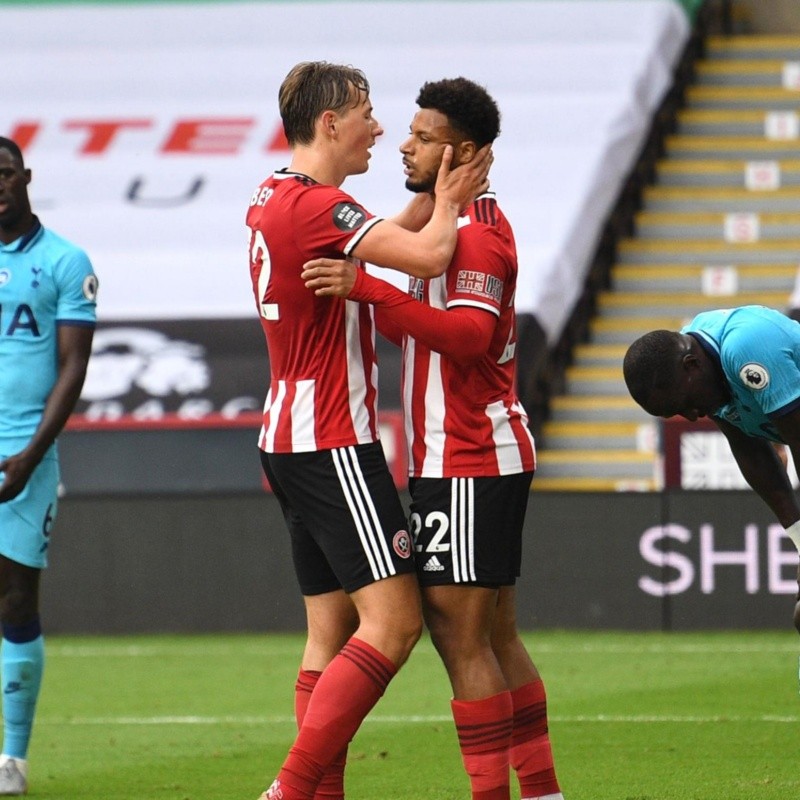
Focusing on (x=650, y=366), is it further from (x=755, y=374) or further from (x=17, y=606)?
(x=17, y=606)

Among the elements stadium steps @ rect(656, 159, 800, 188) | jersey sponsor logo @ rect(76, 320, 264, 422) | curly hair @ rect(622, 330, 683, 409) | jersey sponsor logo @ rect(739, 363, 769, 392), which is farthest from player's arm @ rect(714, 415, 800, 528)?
stadium steps @ rect(656, 159, 800, 188)

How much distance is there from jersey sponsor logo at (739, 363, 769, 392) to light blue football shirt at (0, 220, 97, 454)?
2.28 m

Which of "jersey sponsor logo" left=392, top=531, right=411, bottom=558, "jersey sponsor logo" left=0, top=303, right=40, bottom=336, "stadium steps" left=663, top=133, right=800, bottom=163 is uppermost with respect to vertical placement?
"jersey sponsor logo" left=0, top=303, right=40, bottom=336

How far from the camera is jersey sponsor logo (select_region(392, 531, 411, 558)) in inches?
170

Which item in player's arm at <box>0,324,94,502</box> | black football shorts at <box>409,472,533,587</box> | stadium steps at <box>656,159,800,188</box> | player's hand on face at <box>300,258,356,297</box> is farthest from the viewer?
stadium steps at <box>656,159,800,188</box>

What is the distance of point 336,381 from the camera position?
436cm

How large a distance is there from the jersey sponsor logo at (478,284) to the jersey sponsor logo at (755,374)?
0.70 meters

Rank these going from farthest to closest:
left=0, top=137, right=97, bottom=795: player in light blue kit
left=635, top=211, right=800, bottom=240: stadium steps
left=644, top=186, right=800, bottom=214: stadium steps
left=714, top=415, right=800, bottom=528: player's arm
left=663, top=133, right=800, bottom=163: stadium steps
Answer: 1. left=663, top=133, right=800, bottom=163: stadium steps
2. left=644, top=186, right=800, bottom=214: stadium steps
3. left=635, top=211, right=800, bottom=240: stadium steps
4. left=0, top=137, right=97, bottom=795: player in light blue kit
5. left=714, top=415, right=800, bottom=528: player's arm

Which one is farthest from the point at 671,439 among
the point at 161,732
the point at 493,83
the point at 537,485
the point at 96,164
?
the point at 96,164

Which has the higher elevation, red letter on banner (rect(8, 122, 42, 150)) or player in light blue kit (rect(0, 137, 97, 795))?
player in light blue kit (rect(0, 137, 97, 795))

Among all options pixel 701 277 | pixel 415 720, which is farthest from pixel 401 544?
pixel 701 277

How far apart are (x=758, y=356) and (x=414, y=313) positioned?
954 mm

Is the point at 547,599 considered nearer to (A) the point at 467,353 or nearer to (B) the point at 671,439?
(B) the point at 671,439

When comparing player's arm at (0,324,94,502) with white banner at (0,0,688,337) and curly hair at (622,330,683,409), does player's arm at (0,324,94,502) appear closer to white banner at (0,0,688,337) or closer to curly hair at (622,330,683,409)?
curly hair at (622,330,683,409)
